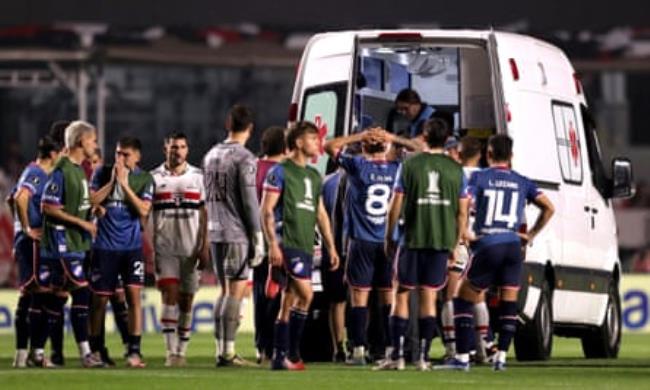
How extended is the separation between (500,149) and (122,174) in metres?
3.25

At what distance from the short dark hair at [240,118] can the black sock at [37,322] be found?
2139 mm

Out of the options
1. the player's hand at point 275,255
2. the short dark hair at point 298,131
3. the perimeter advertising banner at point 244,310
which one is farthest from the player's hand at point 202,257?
the perimeter advertising banner at point 244,310

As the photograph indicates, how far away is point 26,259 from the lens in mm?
23625

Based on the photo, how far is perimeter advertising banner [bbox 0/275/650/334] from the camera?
35.2 meters

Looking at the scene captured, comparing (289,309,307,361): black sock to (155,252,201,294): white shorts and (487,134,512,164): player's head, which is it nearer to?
(155,252,201,294): white shorts

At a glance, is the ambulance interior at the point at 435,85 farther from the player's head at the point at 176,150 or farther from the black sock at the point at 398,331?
the black sock at the point at 398,331

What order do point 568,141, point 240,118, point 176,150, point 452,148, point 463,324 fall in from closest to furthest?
point 463,324 < point 240,118 < point 176,150 < point 452,148 < point 568,141

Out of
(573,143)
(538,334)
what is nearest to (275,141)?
(538,334)

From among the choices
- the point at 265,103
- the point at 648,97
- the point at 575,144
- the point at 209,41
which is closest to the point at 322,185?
the point at 575,144

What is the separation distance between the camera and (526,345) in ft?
81.8

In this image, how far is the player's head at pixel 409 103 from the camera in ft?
79.4

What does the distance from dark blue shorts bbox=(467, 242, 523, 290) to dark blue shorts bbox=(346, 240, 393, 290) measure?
113cm

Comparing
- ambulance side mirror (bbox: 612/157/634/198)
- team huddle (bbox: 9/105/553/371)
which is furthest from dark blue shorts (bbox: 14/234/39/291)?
ambulance side mirror (bbox: 612/157/634/198)

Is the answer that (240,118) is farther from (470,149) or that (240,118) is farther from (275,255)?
(470,149)
